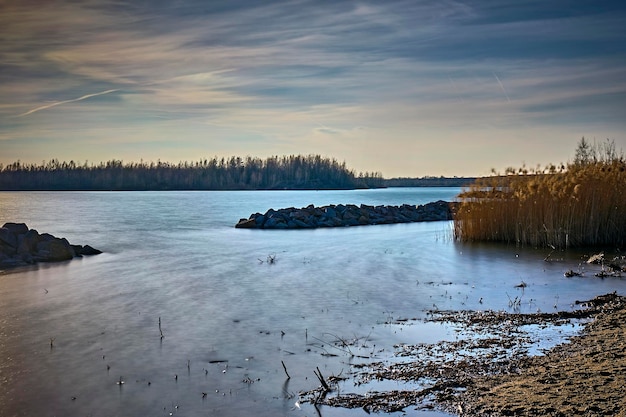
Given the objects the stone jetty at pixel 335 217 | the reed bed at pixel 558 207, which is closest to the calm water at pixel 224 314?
the reed bed at pixel 558 207

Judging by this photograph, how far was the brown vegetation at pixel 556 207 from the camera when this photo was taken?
51.5 feet

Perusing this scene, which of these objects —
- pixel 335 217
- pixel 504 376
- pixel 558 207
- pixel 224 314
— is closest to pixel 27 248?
pixel 224 314

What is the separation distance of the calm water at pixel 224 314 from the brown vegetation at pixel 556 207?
1075mm

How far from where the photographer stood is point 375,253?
56.8 ft

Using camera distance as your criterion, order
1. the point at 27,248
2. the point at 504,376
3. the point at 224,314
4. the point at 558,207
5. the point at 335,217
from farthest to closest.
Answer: the point at 335,217
the point at 558,207
the point at 27,248
the point at 224,314
the point at 504,376

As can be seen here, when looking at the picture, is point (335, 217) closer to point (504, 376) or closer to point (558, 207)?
point (558, 207)

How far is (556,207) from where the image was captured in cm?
1623

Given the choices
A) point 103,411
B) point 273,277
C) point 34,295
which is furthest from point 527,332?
point 34,295

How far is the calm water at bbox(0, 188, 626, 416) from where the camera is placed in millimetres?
5254

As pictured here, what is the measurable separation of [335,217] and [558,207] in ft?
50.0

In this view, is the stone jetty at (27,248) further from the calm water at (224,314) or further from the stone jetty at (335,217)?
the stone jetty at (335,217)

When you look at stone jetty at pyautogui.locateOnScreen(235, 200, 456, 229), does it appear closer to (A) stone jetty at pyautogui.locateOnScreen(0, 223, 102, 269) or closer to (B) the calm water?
(B) the calm water

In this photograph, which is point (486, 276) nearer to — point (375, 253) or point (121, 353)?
point (375, 253)

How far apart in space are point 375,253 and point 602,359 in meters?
12.2
